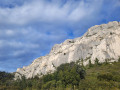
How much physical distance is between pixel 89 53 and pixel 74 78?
80.3 m

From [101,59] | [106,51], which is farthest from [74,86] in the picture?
[106,51]

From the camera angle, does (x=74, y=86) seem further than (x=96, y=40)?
No

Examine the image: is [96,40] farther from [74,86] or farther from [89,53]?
[74,86]

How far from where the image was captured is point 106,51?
9494 cm

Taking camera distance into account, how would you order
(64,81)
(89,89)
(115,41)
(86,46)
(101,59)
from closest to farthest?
1. (89,89)
2. (64,81)
3. (101,59)
4. (115,41)
5. (86,46)

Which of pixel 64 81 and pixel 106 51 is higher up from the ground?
pixel 106 51

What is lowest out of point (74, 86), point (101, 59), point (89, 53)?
point (74, 86)

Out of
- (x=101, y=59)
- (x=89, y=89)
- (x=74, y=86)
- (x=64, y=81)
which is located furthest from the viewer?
(x=101, y=59)

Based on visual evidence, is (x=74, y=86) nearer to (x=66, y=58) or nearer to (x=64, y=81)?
(x=64, y=81)

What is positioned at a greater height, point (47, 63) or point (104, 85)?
point (47, 63)

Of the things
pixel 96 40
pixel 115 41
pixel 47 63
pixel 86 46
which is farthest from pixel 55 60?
pixel 115 41

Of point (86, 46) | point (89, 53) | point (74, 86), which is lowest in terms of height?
point (74, 86)

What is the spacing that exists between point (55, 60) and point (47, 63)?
9810 mm

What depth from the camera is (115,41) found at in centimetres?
9762
